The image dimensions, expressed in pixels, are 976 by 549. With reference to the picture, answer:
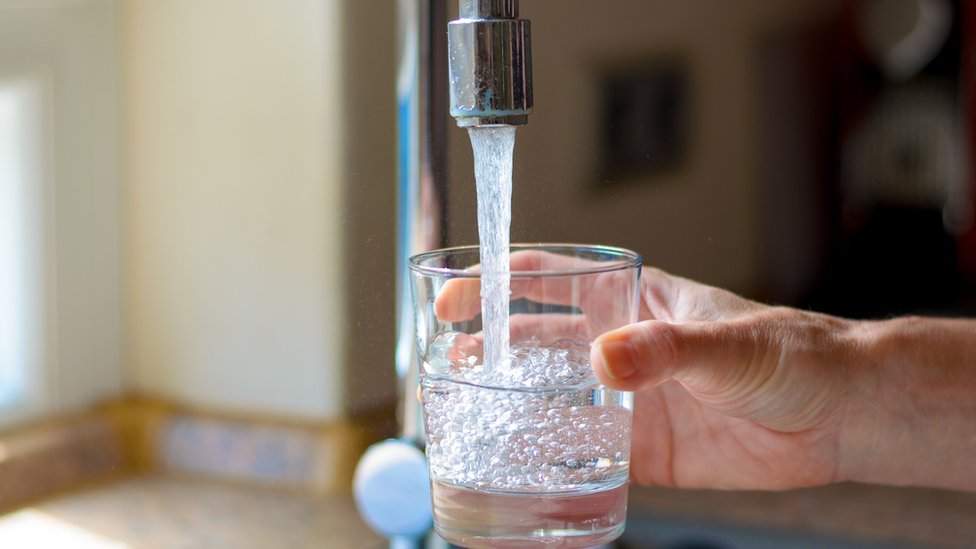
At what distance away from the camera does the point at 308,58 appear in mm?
459

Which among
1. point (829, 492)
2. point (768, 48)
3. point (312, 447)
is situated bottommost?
point (829, 492)

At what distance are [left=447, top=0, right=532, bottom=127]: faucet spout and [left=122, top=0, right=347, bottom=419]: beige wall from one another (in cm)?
9

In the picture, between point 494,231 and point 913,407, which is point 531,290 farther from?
point 913,407

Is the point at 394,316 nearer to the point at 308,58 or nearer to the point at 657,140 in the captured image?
the point at 308,58

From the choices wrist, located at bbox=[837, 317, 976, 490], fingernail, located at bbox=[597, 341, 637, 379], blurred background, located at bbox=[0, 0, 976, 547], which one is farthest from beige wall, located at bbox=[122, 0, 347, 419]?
Result: wrist, located at bbox=[837, 317, 976, 490]

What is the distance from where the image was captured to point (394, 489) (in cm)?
51

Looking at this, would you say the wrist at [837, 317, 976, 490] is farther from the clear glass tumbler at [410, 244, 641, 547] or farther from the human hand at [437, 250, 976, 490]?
the clear glass tumbler at [410, 244, 641, 547]

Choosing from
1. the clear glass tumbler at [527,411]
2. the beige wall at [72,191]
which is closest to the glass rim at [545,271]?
the clear glass tumbler at [527,411]

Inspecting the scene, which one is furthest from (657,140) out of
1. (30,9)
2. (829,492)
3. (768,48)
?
(30,9)

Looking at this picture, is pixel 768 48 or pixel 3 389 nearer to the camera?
pixel 3 389

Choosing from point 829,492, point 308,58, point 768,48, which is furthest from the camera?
point 768,48

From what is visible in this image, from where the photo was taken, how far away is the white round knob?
50cm

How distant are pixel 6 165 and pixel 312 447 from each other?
171mm

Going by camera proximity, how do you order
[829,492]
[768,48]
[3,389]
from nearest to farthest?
[3,389] < [829,492] < [768,48]
